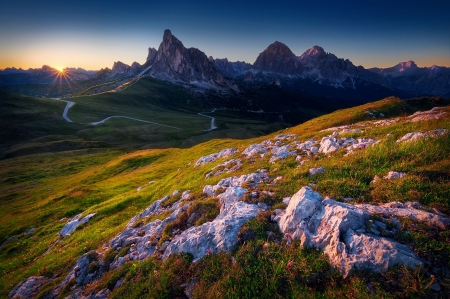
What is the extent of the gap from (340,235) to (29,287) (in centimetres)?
1983

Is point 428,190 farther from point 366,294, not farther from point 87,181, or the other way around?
point 87,181

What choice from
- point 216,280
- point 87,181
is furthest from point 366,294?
point 87,181

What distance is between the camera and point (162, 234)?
1270 centimetres

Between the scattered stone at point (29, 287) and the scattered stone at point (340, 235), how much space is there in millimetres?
16535

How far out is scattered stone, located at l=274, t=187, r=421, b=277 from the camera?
650 cm

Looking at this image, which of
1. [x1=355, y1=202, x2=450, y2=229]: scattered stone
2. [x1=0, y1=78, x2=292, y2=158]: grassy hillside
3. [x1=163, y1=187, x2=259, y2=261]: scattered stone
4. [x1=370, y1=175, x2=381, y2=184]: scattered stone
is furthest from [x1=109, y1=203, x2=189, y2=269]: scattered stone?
[x1=0, y1=78, x2=292, y2=158]: grassy hillside

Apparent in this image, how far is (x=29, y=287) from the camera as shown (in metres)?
14.2

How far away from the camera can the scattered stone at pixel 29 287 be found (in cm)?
1356

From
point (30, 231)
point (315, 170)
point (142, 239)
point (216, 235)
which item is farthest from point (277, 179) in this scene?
point (30, 231)

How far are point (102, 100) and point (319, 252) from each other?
228625mm

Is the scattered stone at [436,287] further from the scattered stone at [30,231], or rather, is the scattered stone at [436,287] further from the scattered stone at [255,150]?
the scattered stone at [30,231]

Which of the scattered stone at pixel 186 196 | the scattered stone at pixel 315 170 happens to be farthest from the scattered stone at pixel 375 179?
the scattered stone at pixel 186 196

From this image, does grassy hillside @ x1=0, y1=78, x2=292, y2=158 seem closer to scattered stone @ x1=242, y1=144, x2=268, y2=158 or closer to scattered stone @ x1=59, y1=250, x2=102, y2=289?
scattered stone @ x1=242, y1=144, x2=268, y2=158

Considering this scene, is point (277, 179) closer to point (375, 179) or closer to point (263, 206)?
point (263, 206)
